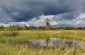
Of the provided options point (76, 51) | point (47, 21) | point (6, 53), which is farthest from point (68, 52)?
point (47, 21)

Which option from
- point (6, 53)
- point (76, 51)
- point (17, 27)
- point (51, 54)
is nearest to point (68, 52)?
point (76, 51)

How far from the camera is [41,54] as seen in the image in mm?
8727

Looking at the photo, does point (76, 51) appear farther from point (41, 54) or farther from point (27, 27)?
point (27, 27)

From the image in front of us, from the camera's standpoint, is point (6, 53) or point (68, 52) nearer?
point (68, 52)

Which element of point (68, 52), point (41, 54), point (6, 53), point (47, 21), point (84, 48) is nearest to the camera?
point (68, 52)

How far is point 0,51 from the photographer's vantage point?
1005cm

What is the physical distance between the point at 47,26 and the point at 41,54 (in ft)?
256

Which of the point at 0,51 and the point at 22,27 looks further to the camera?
the point at 22,27

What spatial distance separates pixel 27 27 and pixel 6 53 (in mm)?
76682

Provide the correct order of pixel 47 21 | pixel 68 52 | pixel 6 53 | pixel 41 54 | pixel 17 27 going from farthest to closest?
1. pixel 47 21
2. pixel 17 27
3. pixel 6 53
4. pixel 41 54
5. pixel 68 52

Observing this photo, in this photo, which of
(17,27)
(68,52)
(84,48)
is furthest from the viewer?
(17,27)

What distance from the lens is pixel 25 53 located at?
28.8 feet

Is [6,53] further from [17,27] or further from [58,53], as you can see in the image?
[17,27]

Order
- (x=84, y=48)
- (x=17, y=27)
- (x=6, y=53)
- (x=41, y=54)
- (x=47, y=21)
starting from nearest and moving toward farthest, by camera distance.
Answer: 1. (x=84, y=48)
2. (x=41, y=54)
3. (x=6, y=53)
4. (x=17, y=27)
5. (x=47, y=21)
